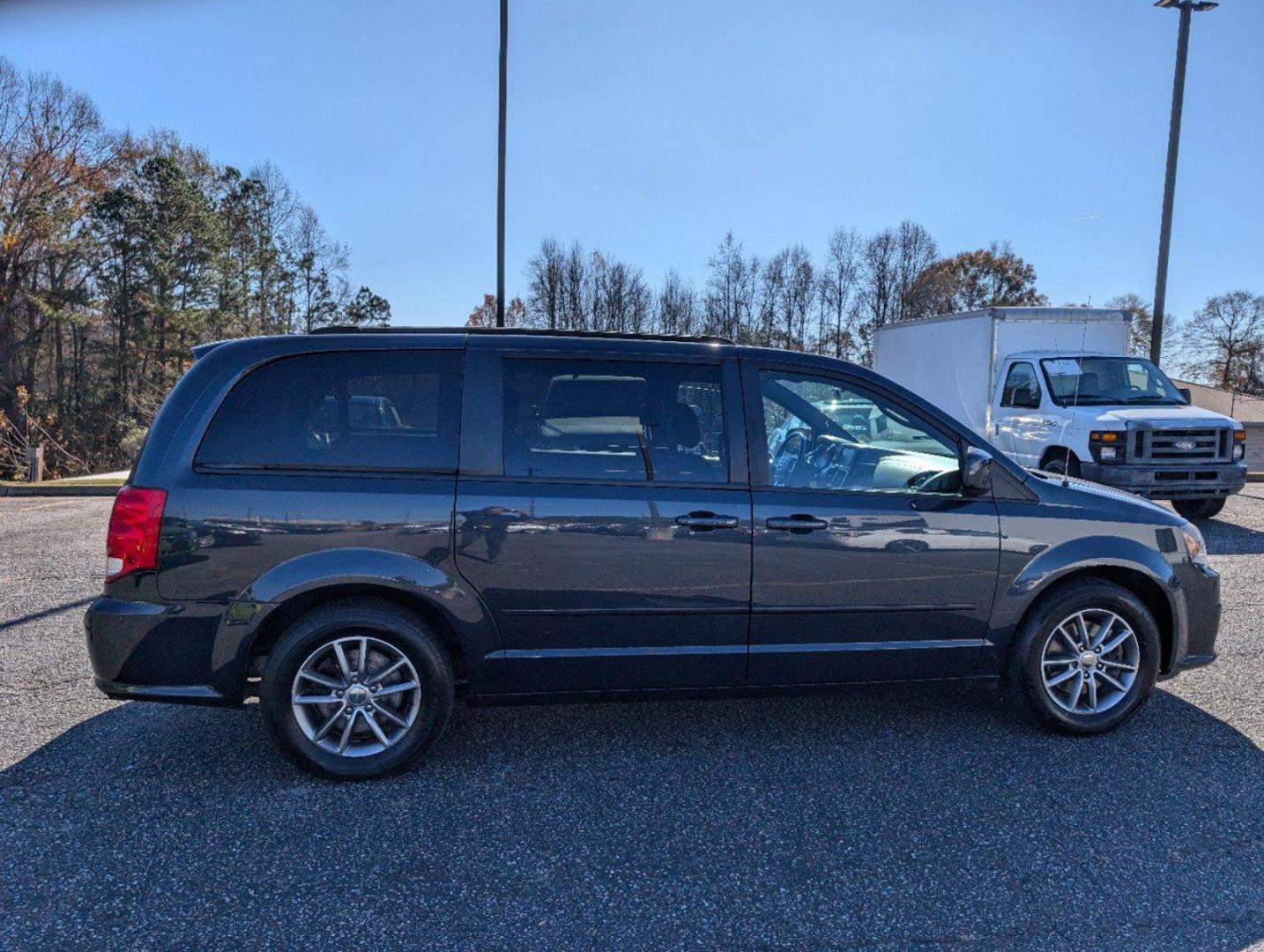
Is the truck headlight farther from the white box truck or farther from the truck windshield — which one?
the truck windshield

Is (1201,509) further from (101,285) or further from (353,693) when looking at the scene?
(101,285)

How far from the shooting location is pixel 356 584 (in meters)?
3.59

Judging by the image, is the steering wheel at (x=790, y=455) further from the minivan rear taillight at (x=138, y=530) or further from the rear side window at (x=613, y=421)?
the minivan rear taillight at (x=138, y=530)


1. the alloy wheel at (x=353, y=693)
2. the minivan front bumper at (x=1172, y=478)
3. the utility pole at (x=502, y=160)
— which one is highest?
the utility pole at (x=502, y=160)

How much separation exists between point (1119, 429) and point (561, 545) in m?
9.04

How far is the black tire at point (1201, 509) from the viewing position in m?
11.3

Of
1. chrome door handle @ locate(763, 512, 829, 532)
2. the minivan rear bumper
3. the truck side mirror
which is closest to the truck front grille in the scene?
the truck side mirror

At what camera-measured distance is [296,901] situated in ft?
9.21

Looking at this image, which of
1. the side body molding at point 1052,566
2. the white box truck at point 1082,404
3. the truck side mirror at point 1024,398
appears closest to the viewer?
the side body molding at point 1052,566

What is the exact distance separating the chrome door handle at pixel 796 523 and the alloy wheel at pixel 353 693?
5.30 ft

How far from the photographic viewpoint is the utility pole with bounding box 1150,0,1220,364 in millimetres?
14953

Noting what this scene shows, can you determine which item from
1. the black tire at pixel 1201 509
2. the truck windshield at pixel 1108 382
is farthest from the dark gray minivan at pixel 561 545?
the black tire at pixel 1201 509

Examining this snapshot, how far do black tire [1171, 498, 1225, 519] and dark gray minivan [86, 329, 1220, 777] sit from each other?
339 inches

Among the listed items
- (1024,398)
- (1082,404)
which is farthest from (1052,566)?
(1024,398)
